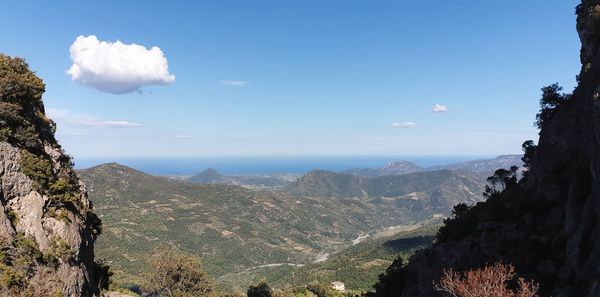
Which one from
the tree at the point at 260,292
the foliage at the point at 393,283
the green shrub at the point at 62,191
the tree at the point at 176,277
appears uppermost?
the green shrub at the point at 62,191

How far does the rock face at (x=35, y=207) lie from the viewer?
29947 millimetres

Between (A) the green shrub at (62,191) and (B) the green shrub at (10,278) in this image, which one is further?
(A) the green shrub at (62,191)

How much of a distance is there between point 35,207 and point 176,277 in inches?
1752

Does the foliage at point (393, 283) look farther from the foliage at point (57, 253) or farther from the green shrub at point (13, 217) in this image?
the green shrub at point (13, 217)

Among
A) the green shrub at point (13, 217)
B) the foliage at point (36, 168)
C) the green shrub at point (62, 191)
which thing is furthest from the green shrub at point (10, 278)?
the green shrub at point (62, 191)

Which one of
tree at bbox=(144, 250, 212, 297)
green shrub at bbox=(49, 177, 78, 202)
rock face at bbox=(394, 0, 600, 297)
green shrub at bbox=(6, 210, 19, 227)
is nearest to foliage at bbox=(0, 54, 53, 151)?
green shrub at bbox=(49, 177, 78, 202)

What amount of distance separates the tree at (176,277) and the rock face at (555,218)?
39662 millimetres

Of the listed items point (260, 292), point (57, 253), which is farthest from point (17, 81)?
point (260, 292)

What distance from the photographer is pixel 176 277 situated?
7369 centimetres

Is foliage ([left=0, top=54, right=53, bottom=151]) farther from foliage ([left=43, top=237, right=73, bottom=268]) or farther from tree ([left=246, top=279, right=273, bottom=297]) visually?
tree ([left=246, top=279, right=273, bottom=297])

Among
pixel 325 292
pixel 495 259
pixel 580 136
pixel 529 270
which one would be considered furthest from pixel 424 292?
pixel 325 292

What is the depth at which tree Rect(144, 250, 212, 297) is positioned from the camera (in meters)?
71.2

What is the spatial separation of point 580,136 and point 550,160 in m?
6.30

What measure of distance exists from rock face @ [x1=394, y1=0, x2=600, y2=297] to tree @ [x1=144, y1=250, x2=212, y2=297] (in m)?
39.7
